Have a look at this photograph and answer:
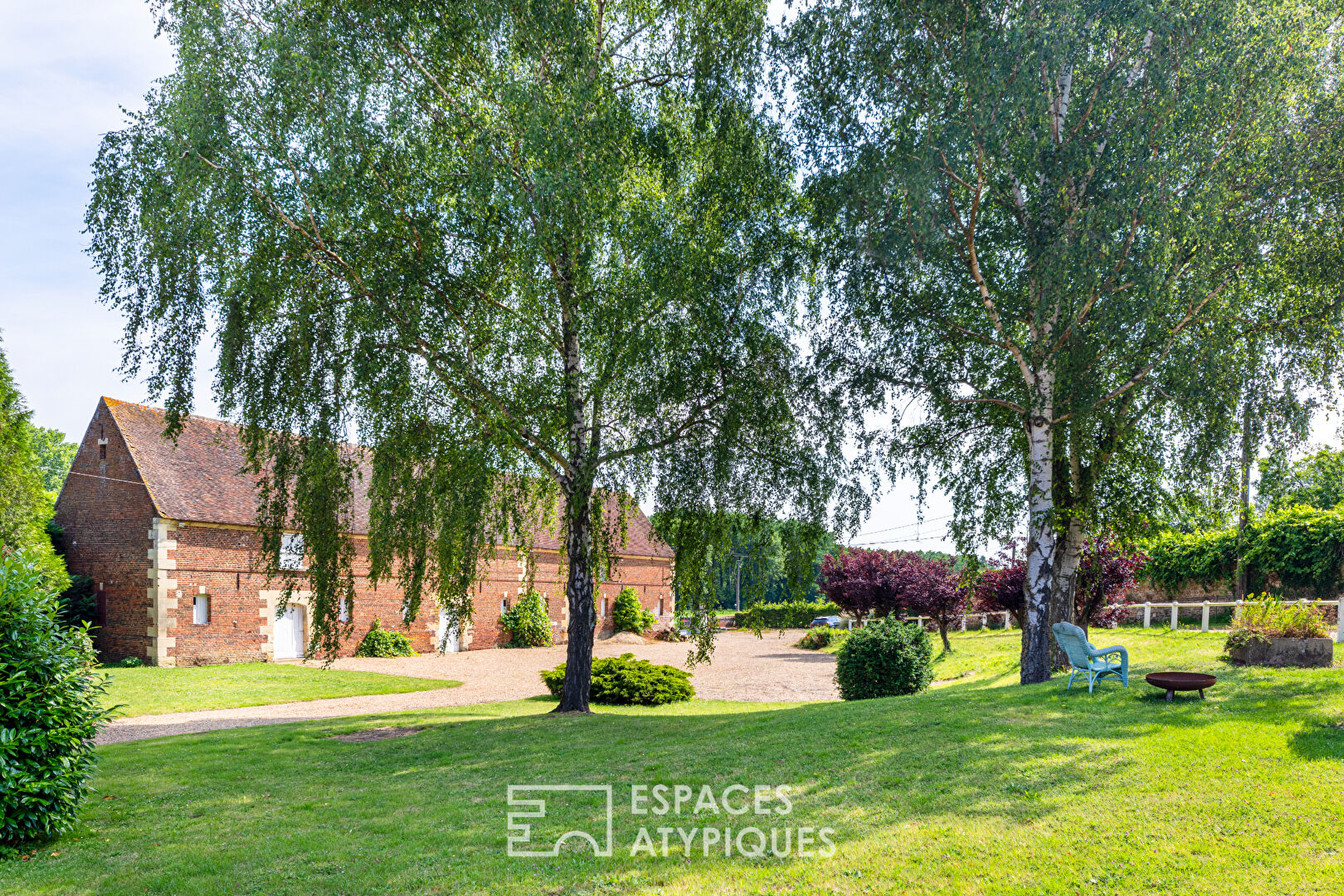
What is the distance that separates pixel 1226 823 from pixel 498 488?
31.4 feet

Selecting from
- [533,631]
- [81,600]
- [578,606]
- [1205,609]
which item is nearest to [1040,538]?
[578,606]

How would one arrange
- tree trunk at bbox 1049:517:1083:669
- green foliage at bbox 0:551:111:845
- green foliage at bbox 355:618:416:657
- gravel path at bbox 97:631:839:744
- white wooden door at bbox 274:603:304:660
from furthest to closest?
1. green foliage at bbox 355:618:416:657
2. white wooden door at bbox 274:603:304:660
3. gravel path at bbox 97:631:839:744
4. tree trunk at bbox 1049:517:1083:669
5. green foliage at bbox 0:551:111:845

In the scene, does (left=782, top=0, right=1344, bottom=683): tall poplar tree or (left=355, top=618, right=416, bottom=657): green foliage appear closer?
(left=782, top=0, right=1344, bottom=683): tall poplar tree

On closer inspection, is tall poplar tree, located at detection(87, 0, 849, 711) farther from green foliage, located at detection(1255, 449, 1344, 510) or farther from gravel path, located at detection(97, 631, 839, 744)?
green foliage, located at detection(1255, 449, 1344, 510)

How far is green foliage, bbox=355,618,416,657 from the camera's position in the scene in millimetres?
25609

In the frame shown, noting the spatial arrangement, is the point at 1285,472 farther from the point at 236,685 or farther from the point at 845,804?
the point at 236,685

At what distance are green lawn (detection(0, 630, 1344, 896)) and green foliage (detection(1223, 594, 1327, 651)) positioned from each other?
38.5 inches

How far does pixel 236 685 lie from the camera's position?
18312mm

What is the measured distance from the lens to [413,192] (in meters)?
10.4

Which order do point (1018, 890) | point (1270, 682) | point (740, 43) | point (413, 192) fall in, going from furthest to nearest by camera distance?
point (740, 43) < point (413, 192) < point (1270, 682) < point (1018, 890)

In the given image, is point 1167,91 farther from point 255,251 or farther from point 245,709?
point 245,709

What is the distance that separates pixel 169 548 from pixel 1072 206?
22.7 meters

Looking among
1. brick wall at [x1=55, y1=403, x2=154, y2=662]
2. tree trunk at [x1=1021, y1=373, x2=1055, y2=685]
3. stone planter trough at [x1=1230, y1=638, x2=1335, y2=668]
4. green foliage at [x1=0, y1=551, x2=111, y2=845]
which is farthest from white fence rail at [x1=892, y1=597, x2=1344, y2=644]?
brick wall at [x1=55, y1=403, x2=154, y2=662]

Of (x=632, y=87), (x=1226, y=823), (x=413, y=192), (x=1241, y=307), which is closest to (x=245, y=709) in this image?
(x=413, y=192)
